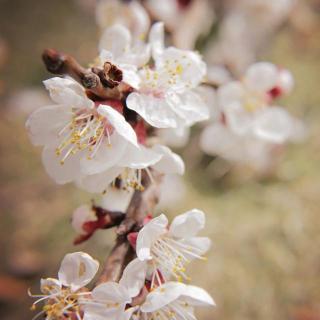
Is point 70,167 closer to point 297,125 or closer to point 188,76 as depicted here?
point 188,76

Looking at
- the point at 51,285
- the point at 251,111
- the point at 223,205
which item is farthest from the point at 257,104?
the point at 51,285

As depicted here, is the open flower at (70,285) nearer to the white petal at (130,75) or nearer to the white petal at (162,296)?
the white petal at (162,296)

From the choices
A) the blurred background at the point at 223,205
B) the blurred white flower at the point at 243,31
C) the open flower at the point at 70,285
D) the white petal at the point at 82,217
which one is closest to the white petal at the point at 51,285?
the open flower at the point at 70,285

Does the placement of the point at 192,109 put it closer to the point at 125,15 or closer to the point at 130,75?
the point at 130,75

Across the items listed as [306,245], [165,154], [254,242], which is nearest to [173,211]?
[254,242]

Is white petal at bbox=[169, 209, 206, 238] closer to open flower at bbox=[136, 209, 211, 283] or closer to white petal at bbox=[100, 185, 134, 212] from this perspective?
open flower at bbox=[136, 209, 211, 283]

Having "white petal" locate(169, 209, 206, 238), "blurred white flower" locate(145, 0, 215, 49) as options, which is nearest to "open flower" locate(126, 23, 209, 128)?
"white petal" locate(169, 209, 206, 238)
